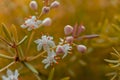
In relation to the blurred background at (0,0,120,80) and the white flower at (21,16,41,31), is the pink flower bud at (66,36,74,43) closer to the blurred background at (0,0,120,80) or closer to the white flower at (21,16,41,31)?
the white flower at (21,16,41,31)

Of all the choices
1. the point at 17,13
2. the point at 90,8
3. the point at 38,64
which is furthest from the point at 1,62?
the point at 90,8

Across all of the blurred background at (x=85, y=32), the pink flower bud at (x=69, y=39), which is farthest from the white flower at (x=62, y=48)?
the blurred background at (x=85, y=32)

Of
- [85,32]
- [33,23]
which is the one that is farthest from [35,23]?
[85,32]

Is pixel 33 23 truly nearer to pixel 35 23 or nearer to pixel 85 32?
pixel 35 23

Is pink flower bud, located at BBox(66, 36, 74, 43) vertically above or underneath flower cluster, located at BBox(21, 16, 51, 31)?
underneath

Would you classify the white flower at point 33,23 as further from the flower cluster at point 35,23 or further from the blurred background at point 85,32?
the blurred background at point 85,32

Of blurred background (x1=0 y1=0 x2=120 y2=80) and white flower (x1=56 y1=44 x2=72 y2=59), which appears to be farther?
blurred background (x1=0 y1=0 x2=120 y2=80)

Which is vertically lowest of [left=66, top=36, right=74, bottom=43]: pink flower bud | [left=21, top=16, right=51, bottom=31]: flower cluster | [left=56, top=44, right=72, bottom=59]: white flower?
[left=56, top=44, right=72, bottom=59]: white flower

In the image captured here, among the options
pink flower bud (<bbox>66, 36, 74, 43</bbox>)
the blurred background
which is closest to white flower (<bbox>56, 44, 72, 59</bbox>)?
pink flower bud (<bbox>66, 36, 74, 43</bbox>)

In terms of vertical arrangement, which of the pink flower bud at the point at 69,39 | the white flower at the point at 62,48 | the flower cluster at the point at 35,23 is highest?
the flower cluster at the point at 35,23
